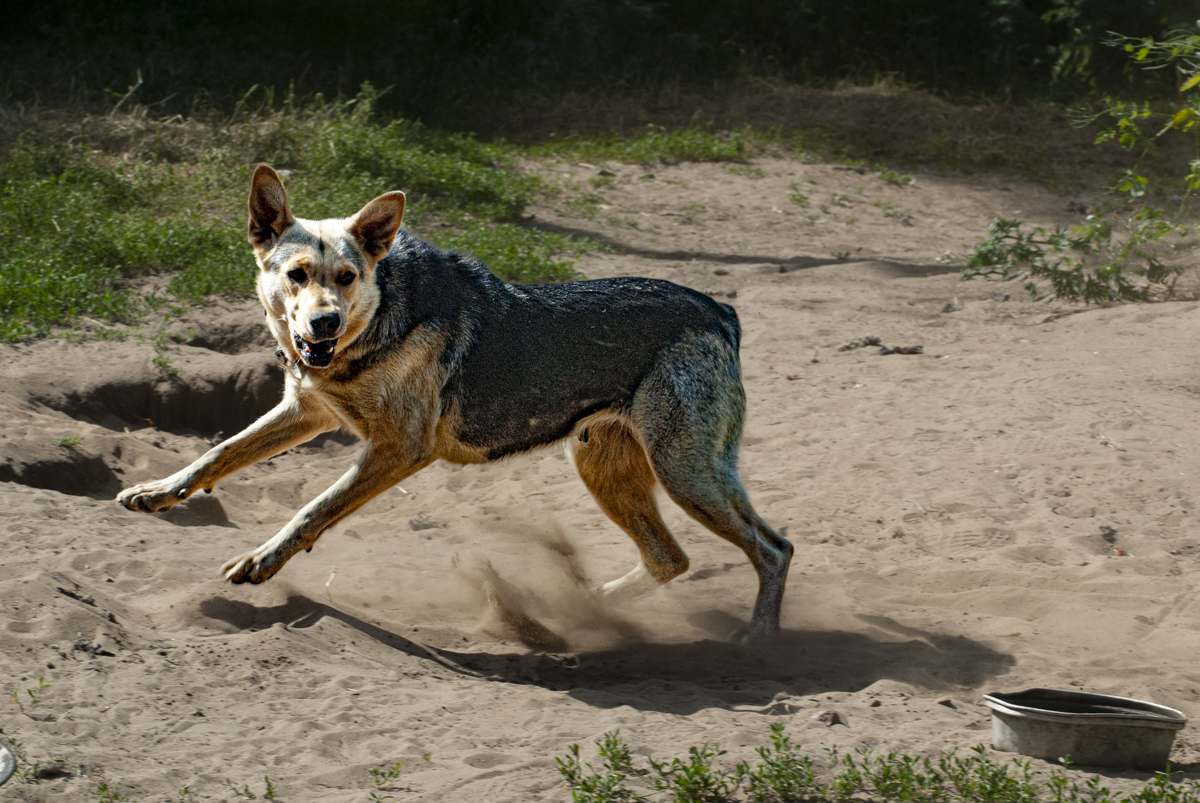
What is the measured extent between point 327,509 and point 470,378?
89 cm

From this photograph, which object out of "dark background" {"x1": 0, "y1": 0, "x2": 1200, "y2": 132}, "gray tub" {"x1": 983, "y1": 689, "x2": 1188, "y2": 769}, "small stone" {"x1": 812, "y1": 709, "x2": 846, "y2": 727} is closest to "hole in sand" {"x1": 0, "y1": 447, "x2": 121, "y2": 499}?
"small stone" {"x1": 812, "y1": 709, "x2": 846, "y2": 727}

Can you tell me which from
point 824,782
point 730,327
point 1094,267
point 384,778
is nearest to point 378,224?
point 730,327

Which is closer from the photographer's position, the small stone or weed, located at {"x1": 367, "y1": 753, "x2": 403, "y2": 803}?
weed, located at {"x1": 367, "y1": 753, "x2": 403, "y2": 803}

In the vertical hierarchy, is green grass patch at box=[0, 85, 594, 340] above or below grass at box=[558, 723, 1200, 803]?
above

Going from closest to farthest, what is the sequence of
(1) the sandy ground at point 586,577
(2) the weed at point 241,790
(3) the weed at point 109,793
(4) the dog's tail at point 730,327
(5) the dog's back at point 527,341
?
(3) the weed at point 109,793 → (2) the weed at point 241,790 → (1) the sandy ground at point 586,577 → (5) the dog's back at point 527,341 → (4) the dog's tail at point 730,327

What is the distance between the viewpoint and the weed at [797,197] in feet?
46.1

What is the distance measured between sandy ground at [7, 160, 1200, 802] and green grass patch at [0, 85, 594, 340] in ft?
2.32

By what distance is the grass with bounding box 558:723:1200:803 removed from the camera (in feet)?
11.1

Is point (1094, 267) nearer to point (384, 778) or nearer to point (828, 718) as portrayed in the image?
point (828, 718)

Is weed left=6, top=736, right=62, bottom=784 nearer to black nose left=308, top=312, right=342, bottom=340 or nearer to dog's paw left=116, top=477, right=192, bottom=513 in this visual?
dog's paw left=116, top=477, right=192, bottom=513

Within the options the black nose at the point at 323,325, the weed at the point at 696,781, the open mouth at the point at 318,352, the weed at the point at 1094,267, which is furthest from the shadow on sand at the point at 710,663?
the weed at the point at 1094,267

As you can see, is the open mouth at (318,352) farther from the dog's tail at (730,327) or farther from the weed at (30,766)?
the dog's tail at (730,327)

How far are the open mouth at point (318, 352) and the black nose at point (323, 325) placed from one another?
13 cm

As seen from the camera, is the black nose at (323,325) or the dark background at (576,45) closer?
the black nose at (323,325)
